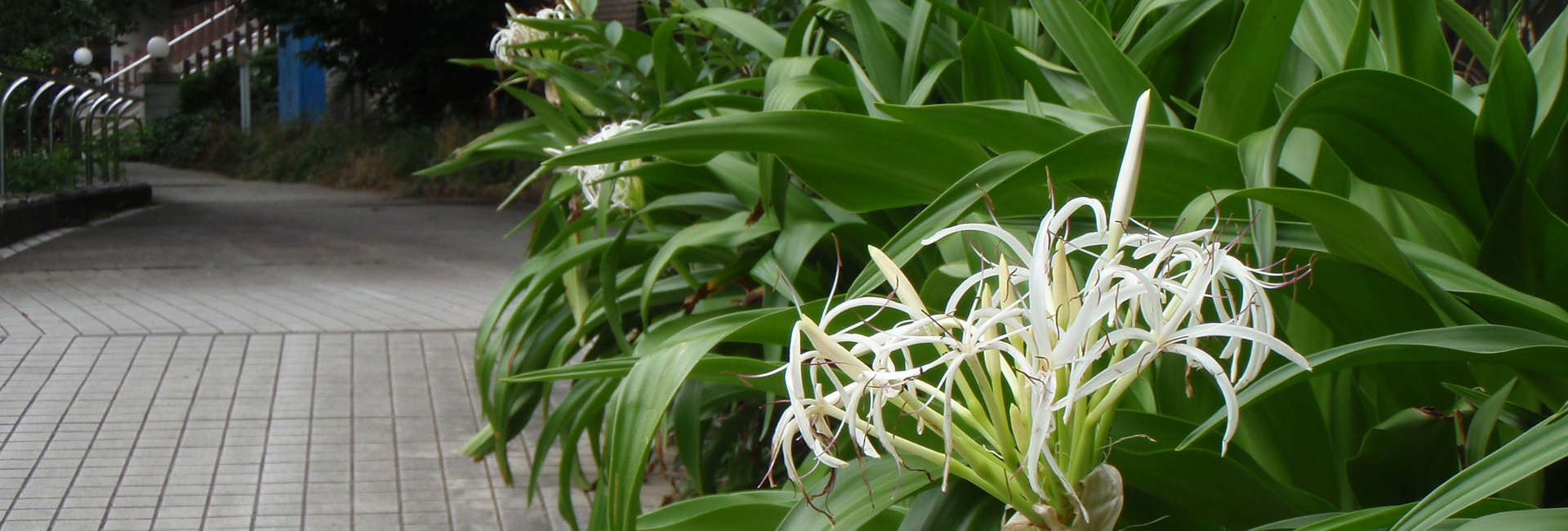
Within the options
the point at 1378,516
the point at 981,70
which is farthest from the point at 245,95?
the point at 1378,516

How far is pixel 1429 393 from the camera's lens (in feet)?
4.08

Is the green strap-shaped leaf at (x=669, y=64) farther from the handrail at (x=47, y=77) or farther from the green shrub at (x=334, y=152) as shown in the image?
the green shrub at (x=334, y=152)

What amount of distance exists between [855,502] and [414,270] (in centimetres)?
680

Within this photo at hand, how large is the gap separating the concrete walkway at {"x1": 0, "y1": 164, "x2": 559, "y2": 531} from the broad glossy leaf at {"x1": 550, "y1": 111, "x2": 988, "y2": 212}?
1982mm

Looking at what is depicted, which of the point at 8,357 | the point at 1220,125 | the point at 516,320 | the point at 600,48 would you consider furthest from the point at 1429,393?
the point at 8,357

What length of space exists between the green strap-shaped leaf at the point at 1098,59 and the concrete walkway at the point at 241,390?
206 centimetres

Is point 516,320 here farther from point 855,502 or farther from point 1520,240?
point 1520,240

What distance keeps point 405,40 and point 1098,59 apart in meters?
14.7

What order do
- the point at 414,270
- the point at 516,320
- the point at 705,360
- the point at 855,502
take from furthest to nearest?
the point at 414,270 → the point at 516,320 → the point at 705,360 → the point at 855,502

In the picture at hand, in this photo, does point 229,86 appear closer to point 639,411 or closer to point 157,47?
point 157,47

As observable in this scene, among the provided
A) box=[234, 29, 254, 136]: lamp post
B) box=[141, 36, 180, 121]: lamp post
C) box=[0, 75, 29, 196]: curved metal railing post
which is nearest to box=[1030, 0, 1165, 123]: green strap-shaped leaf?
box=[0, 75, 29, 196]: curved metal railing post

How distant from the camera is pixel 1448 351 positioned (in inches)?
38.7

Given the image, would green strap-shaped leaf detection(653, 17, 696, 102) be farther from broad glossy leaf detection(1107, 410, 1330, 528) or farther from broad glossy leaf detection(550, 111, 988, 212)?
broad glossy leaf detection(1107, 410, 1330, 528)

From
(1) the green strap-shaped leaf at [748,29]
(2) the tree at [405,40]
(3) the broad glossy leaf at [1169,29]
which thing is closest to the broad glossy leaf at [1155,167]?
(3) the broad glossy leaf at [1169,29]
